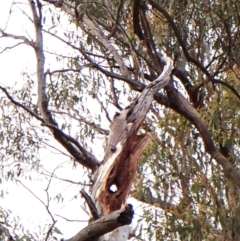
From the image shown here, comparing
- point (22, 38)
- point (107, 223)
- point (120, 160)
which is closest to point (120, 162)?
point (120, 160)

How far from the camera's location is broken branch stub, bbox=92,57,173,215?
3256mm

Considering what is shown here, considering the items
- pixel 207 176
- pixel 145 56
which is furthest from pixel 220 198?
pixel 145 56

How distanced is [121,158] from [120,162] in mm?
21

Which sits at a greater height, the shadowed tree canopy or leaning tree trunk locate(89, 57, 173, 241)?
the shadowed tree canopy

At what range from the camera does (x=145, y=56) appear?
5.58 meters

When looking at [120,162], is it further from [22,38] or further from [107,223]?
[22,38]

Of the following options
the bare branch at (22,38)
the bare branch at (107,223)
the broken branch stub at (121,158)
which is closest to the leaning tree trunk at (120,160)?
the broken branch stub at (121,158)

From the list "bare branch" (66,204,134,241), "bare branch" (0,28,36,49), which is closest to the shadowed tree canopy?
"bare branch" (0,28,36,49)

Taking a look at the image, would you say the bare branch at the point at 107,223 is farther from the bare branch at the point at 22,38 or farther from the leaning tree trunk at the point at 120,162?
the bare branch at the point at 22,38

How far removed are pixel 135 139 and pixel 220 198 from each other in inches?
93.5

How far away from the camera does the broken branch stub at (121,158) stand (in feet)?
10.7

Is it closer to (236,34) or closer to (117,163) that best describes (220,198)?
(236,34)

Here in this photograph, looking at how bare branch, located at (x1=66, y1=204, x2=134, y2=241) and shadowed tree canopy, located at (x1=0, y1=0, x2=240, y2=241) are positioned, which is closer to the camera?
bare branch, located at (x1=66, y1=204, x2=134, y2=241)

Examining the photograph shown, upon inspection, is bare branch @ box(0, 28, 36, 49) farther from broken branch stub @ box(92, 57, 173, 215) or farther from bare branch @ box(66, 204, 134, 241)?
bare branch @ box(66, 204, 134, 241)
